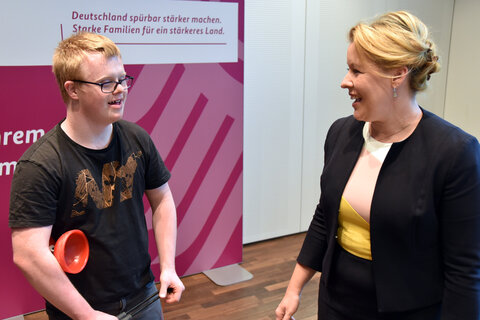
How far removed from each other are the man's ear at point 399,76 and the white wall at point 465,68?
146 inches

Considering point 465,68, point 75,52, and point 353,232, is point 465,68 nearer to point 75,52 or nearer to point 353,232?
point 353,232

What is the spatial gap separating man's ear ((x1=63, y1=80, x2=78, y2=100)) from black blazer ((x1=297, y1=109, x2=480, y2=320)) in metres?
0.94

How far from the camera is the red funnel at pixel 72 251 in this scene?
4.39 ft

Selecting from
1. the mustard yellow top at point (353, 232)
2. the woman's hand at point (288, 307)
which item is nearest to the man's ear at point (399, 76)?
the mustard yellow top at point (353, 232)

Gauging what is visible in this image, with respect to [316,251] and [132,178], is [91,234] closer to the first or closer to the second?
[132,178]

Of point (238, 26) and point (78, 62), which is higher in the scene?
point (238, 26)

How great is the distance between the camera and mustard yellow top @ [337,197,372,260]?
136 centimetres

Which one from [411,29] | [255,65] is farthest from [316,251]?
[255,65]

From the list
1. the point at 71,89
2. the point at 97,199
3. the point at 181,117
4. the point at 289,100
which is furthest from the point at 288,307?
the point at 289,100

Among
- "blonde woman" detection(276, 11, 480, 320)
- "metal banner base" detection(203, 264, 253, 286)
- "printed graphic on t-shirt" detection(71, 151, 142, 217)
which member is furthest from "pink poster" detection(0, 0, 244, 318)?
"blonde woman" detection(276, 11, 480, 320)

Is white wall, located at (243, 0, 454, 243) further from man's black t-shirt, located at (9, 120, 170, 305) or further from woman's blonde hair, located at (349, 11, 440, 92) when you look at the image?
woman's blonde hair, located at (349, 11, 440, 92)

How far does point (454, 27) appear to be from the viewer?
462 centimetres

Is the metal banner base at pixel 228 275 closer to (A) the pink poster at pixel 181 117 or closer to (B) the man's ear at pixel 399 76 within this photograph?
(A) the pink poster at pixel 181 117

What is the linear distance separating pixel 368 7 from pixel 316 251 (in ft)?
9.97
